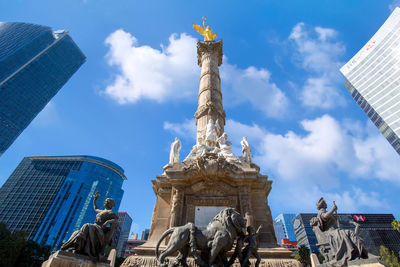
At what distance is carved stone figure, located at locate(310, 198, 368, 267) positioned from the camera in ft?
17.5

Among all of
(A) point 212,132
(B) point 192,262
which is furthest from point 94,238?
(A) point 212,132

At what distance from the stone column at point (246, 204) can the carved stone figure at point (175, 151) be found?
4.15 metres

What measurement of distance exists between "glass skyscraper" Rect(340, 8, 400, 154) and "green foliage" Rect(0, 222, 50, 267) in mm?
62452

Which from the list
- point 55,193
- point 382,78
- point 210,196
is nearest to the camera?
point 210,196

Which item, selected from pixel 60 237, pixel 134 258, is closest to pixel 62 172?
pixel 60 237

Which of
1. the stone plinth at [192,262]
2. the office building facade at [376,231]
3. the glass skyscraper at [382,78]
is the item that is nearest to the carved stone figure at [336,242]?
the stone plinth at [192,262]

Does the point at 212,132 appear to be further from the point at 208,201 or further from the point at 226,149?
the point at 208,201

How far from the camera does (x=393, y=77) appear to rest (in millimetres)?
46844

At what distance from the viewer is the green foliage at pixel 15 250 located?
19959 millimetres

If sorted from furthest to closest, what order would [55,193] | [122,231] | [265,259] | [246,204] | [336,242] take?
[122,231], [55,193], [246,204], [265,259], [336,242]

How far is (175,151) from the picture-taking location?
12.7m

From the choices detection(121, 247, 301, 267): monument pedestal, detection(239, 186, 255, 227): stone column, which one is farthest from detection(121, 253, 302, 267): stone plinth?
detection(239, 186, 255, 227): stone column

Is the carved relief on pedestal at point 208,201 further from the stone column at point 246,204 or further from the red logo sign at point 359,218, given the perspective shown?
the red logo sign at point 359,218

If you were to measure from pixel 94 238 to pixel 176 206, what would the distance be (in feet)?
14.0
